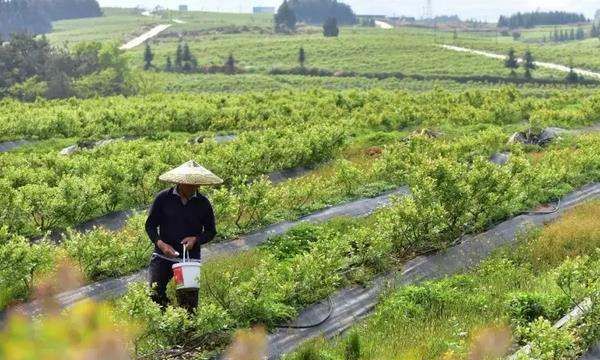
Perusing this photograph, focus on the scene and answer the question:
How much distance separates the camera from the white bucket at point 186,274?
7.30m

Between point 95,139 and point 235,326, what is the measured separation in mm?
19909

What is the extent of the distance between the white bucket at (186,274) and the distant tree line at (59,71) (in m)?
52.3

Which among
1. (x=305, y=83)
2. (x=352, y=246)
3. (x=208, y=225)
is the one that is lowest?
(x=352, y=246)

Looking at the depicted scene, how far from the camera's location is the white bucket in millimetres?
7297

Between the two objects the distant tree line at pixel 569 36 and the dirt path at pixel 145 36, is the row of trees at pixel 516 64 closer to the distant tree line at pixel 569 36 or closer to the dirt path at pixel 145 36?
the dirt path at pixel 145 36

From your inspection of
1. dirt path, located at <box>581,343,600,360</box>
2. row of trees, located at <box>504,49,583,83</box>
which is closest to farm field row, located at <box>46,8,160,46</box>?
row of trees, located at <box>504,49,583,83</box>

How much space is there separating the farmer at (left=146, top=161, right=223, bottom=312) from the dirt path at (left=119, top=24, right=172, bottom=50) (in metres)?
125

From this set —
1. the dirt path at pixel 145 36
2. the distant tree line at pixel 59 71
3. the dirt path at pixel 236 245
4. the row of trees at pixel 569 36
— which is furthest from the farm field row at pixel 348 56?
the dirt path at pixel 236 245

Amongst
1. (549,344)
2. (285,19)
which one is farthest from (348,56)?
(549,344)

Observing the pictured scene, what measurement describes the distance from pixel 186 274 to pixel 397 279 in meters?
3.95

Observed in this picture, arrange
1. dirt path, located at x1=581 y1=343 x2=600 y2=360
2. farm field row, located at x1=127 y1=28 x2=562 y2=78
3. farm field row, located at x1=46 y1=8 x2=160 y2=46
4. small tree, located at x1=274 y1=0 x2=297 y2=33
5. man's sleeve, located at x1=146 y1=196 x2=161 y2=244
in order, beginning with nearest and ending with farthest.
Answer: dirt path, located at x1=581 y1=343 x2=600 y2=360
man's sleeve, located at x1=146 y1=196 x2=161 y2=244
farm field row, located at x1=127 y1=28 x2=562 y2=78
farm field row, located at x1=46 y1=8 x2=160 y2=46
small tree, located at x1=274 y1=0 x2=297 y2=33

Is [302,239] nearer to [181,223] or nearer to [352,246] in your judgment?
[352,246]

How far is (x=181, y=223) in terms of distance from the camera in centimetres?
773

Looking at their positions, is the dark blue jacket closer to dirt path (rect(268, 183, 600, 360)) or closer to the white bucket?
the white bucket
